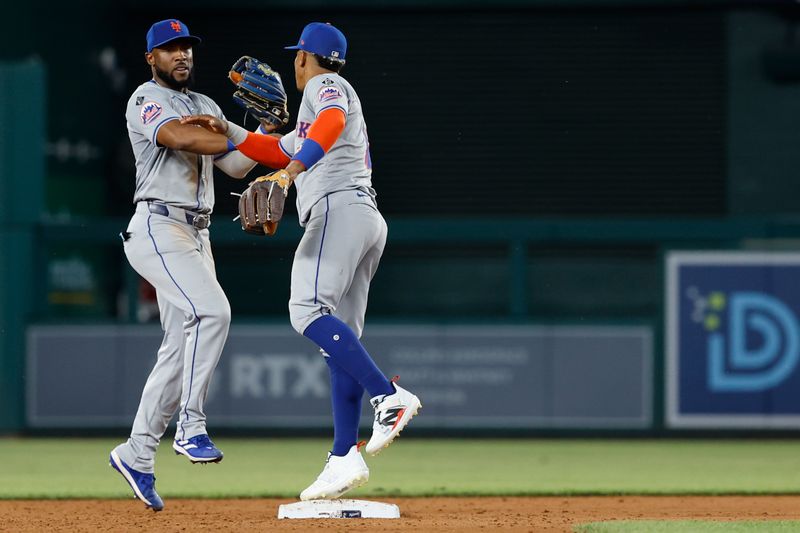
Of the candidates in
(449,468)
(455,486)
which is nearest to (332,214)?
(455,486)

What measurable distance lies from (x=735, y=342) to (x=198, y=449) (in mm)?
5705

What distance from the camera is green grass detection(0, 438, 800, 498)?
25.0 feet

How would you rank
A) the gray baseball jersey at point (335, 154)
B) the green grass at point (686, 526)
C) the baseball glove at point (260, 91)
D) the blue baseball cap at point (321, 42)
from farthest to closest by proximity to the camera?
the baseball glove at point (260, 91) → the blue baseball cap at point (321, 42) → the gray baseball jersey at point (335, 154) → the green grass at point (686, 526)

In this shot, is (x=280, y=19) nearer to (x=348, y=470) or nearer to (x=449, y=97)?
(x=449, y=97)

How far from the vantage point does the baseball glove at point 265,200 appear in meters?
5.54

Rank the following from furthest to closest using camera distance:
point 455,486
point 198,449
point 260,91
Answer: point 455,486 < point 260,91 < point 198,449

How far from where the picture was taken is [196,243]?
6066 mm

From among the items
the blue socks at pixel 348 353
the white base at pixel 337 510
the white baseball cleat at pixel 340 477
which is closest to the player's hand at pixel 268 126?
the blue socks at pixel 348 353

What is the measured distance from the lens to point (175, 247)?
593 cm

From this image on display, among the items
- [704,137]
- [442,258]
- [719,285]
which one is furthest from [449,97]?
[719,285]

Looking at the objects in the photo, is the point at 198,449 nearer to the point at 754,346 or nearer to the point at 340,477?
the point at 340,477

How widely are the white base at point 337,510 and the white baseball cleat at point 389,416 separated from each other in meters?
0.44

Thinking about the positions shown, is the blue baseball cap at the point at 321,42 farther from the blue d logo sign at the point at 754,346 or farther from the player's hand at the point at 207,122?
the blue d logo sign at the point at 754,346

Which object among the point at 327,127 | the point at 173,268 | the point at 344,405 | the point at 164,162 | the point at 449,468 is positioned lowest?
the point at 449,468
